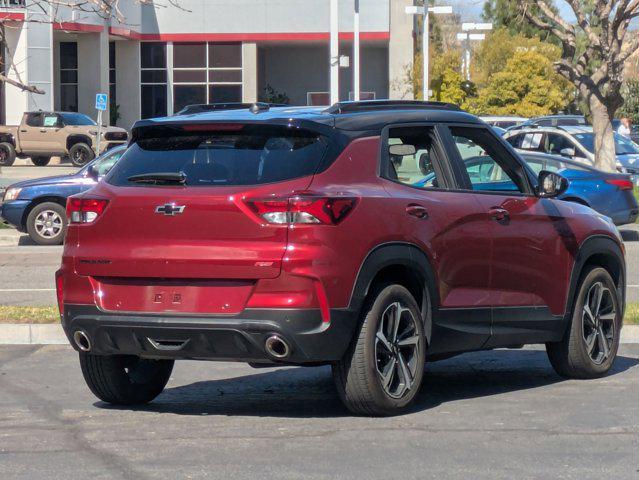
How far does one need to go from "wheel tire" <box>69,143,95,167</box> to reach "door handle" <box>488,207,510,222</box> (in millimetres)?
37161

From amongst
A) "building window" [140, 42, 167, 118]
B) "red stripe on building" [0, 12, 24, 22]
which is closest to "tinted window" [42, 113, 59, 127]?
"red stripe on building" [0, 12, 24, 22]

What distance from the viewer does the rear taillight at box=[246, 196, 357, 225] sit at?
21.0 feet

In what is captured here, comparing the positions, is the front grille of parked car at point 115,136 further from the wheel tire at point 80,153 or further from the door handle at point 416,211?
the door handle at point 416,211

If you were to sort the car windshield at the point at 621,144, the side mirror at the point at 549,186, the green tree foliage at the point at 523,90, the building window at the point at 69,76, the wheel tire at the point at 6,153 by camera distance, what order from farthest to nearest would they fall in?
1. the building window at the point at 69,76
2. the green tree foliage at the point at 523,90
3. the wheel tire at the point at 6,153
4. the car windshield at the point at 621,144
5. the side mirror at the point at 549,186

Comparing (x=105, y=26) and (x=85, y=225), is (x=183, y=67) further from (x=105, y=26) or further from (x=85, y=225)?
(x=85, y=225)

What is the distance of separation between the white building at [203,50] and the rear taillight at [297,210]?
48296 mm

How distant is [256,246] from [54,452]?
1457 mm

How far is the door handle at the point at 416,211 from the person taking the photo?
273 inches

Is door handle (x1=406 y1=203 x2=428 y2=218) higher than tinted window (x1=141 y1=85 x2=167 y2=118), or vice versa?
tinted window (x1=141 y1=85 x2=167 y2=118)

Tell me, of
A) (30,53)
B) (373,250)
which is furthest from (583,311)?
(30,53)

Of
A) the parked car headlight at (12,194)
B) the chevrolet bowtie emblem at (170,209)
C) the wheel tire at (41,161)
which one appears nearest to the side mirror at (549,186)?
the chevrolet bowtie emblem at (170,209)

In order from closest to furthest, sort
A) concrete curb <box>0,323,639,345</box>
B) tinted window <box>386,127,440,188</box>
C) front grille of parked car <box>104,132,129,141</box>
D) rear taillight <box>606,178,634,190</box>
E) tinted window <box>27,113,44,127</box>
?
tinted window <box>386,127,440,188</box>, concrete curb <box>0,323,639,345</box>, rear taillight <box>606,178,634,190</box>, front grille of parked car <box>104,132,129,141</box>, tinted window <box>27,113,44,127</box>

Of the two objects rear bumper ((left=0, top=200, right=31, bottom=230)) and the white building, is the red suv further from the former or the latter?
the white building

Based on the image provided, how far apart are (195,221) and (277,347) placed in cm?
81
